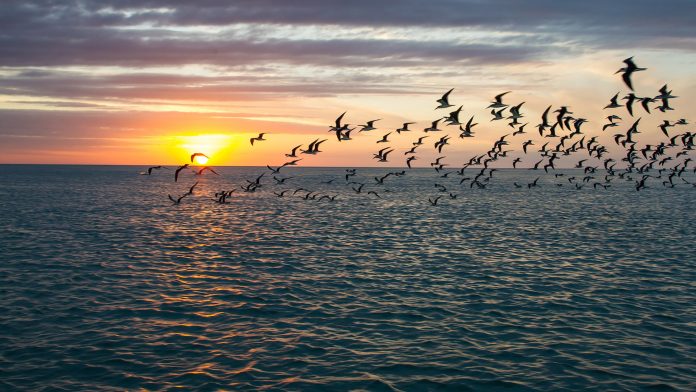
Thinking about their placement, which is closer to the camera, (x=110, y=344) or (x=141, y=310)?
(x=110, y=344)

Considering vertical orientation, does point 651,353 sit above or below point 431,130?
below

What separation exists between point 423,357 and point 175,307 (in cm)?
1099

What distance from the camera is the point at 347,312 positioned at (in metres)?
21.8

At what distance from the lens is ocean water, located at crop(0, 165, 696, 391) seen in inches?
619

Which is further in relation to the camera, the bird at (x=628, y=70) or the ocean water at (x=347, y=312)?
the bird at (x=628, y=70)

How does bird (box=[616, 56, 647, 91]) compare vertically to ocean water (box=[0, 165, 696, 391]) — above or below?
above

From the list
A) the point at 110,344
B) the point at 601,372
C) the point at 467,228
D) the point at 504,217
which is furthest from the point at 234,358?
the point at 504,217

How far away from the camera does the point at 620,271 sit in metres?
30.2

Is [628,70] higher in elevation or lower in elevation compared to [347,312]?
higher

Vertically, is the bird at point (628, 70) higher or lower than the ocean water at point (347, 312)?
higher

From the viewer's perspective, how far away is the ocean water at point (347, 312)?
15.7m

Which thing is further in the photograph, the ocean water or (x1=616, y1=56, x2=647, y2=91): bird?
(x1=616, y1=56, x2=647, y2=91): bird

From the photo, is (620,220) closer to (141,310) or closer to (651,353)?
(651,353)

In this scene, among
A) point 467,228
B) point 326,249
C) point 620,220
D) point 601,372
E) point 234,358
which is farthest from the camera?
point 620,220
